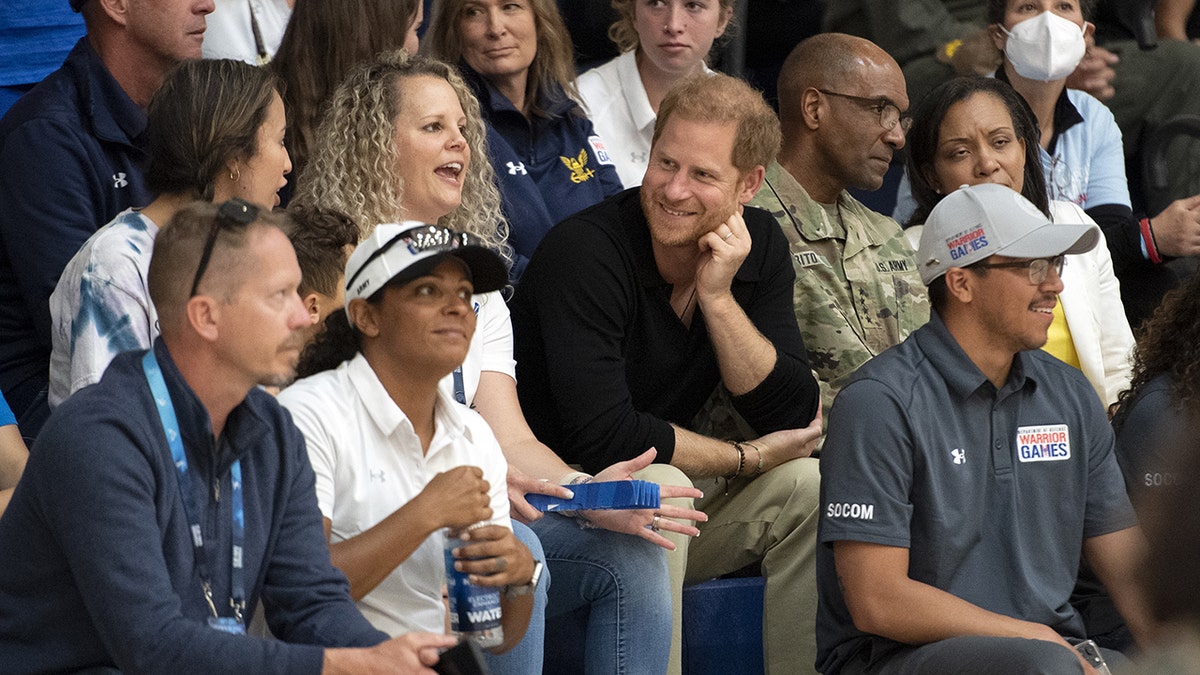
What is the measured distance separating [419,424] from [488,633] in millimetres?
435

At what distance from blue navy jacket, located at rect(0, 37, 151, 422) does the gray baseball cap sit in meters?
1.77

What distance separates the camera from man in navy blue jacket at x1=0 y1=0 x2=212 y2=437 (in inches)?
140

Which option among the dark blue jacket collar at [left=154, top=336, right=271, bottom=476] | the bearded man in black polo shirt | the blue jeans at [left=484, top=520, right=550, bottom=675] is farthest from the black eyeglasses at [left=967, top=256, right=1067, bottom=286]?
the dark blue jacket collar at [left=154, top=336, right=271, bottom=476]

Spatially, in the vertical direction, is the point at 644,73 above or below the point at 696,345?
above

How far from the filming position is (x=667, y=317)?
13.0 ft

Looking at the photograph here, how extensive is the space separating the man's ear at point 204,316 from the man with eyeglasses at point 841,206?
2.18m

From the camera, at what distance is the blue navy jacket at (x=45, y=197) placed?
3.55m

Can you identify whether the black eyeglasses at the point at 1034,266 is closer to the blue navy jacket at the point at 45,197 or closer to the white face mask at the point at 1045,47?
the blue navy jacket at the point at 45,197

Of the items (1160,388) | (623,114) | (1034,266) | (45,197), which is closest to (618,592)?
(1034,266)

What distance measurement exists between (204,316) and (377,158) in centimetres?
145

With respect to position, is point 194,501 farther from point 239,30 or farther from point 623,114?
point 623,114

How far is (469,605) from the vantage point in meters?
2.62

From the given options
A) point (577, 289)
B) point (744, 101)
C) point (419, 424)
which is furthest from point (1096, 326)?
point (419, 424)

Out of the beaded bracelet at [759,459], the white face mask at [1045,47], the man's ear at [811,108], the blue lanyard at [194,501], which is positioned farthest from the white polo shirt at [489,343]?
the white face mask at [1045,47]
